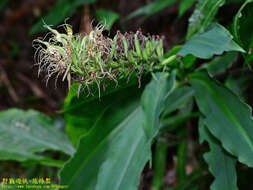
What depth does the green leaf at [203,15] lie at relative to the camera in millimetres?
1255

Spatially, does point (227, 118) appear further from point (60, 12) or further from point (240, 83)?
point (60, 12)

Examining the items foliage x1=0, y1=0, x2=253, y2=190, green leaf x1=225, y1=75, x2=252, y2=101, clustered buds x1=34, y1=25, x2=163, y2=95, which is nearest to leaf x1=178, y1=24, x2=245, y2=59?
foliage x1=0, y1=0, x2=253, y2=190

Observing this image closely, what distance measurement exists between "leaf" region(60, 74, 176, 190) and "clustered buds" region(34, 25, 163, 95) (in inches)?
6.6

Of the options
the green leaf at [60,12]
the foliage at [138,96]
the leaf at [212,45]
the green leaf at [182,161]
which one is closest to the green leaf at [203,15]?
the foliage at [138,96]

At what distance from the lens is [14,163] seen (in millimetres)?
2656

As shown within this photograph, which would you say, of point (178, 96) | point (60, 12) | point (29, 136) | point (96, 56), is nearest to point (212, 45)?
point (96, 56)

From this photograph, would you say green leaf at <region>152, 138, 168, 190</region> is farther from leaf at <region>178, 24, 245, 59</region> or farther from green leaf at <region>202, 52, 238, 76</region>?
leaf at <region>178, 24, 245, 59</region>

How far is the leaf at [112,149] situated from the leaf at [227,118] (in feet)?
0.74

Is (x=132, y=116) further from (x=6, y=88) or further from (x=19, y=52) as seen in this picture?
(x=19, y=52)

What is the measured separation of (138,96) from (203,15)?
51 cm

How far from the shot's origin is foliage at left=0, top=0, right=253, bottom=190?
1030mm

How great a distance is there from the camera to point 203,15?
137 cm

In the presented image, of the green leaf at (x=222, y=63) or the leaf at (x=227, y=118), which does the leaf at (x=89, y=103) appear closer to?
the leaf at (x=227, y=118)

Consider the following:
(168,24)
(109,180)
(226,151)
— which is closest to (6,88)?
(168,24)
